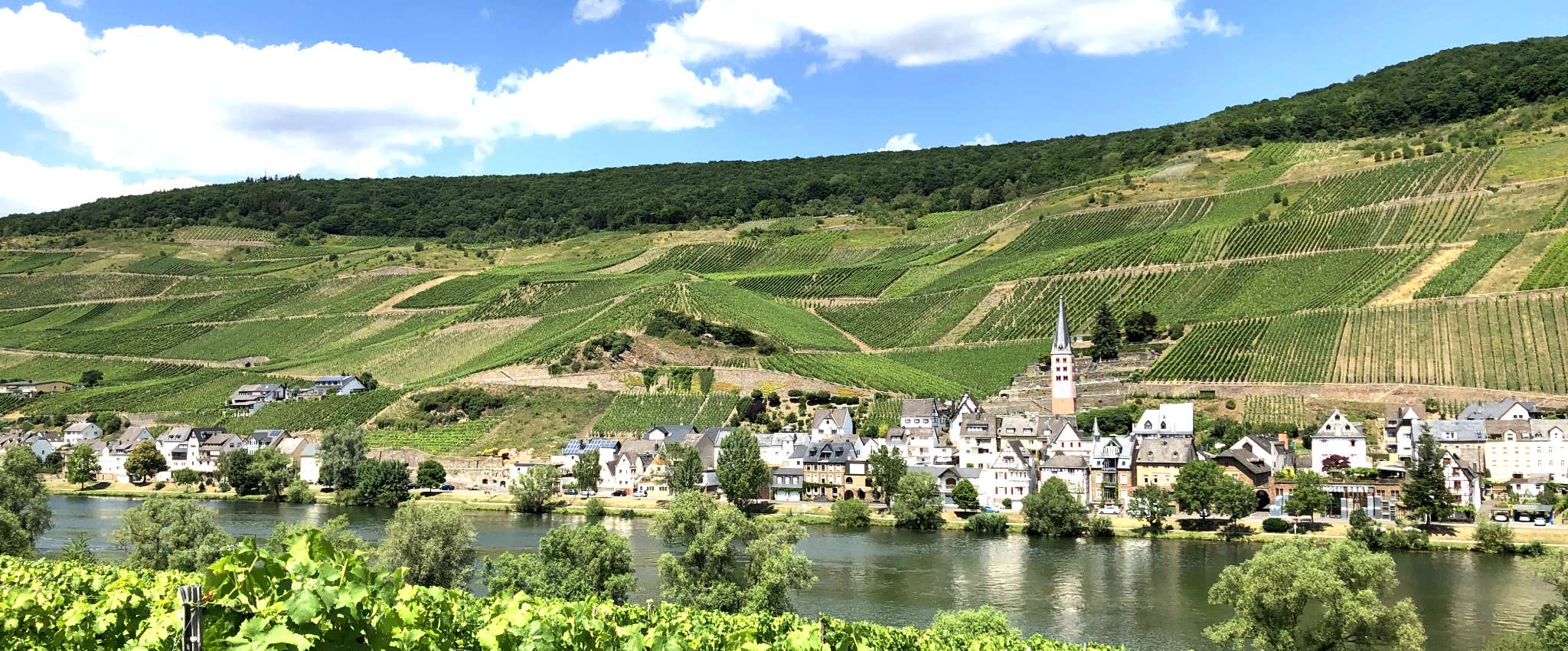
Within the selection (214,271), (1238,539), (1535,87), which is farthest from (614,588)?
(1535,87)

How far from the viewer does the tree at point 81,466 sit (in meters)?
94.3

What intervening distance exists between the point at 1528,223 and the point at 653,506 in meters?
88.0

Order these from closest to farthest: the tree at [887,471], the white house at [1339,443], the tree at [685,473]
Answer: the tree at [887,471]
the white house at [1339,443]
the tree at [685,473]

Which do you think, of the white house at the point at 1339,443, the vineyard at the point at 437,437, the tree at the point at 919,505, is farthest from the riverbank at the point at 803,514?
the white house at the point at 1339,443

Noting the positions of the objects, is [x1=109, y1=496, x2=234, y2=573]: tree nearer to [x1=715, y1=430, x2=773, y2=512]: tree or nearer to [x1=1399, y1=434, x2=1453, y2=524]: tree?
[x1=715, y1=430, x2=773, y2=512]: tree

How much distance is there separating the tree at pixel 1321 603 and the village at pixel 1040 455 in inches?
1201

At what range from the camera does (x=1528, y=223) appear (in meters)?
112

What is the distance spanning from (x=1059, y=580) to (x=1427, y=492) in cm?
2412

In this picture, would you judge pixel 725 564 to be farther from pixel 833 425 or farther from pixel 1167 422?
pixel 1167 422

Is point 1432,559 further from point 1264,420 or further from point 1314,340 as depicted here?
point 1314,340

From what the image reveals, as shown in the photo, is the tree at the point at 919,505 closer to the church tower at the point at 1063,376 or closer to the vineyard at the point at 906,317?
the church tower at the point at 1063,376

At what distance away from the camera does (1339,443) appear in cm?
7512

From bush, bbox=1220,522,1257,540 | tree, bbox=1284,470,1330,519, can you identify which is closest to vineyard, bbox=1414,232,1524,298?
tree, bbox=1284,470,1330,519

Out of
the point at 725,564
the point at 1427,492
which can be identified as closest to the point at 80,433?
the point at 725,564
